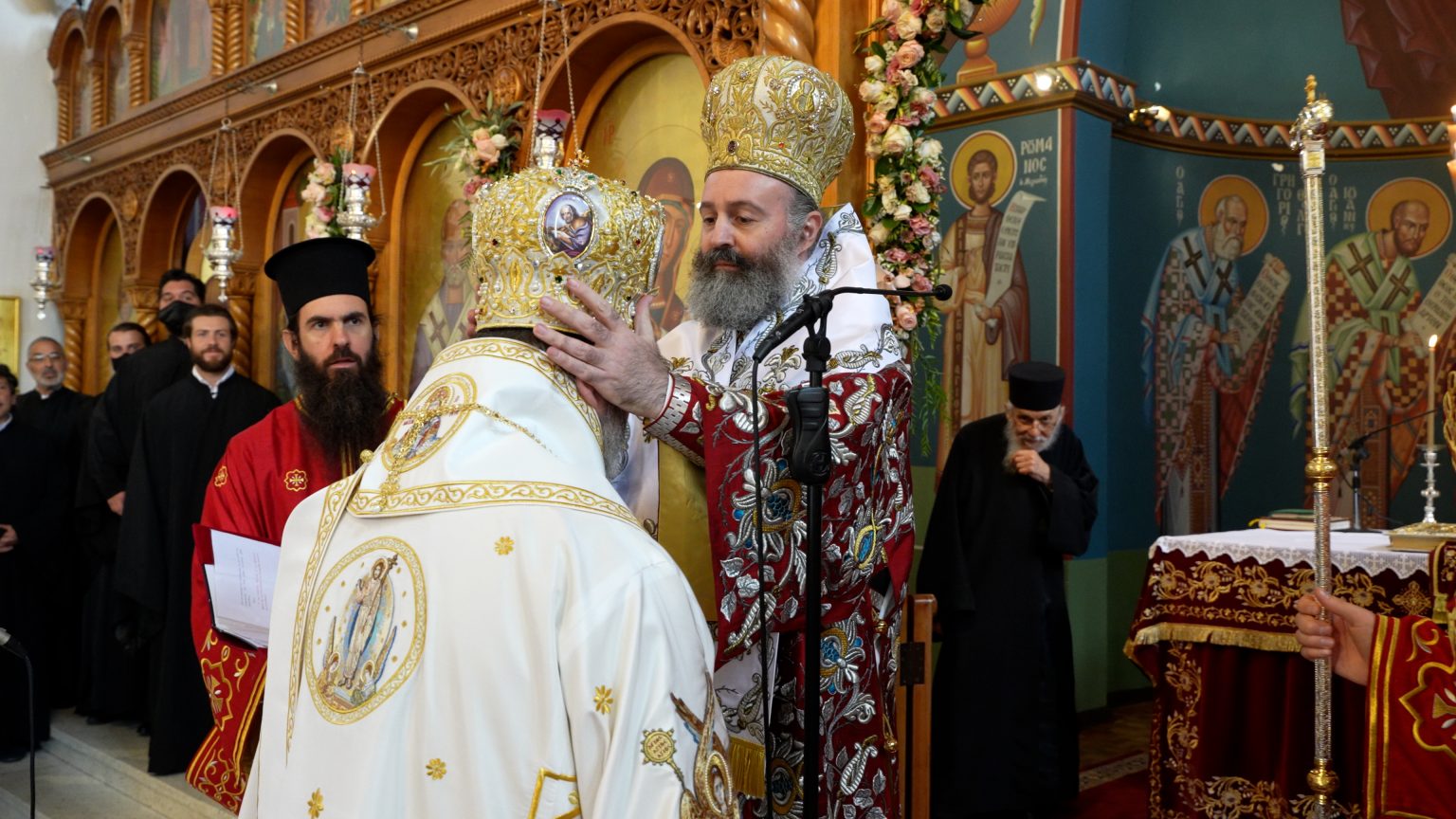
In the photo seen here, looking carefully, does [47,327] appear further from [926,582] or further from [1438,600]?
[1438,600]

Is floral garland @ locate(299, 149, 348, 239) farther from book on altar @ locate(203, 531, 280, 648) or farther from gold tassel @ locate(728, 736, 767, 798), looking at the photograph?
gold tassel @ locate(728, 736, 767, 798)

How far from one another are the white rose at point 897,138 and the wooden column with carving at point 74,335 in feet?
30.6

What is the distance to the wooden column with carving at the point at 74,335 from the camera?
1096cm

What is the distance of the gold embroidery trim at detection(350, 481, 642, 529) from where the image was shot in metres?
1.59

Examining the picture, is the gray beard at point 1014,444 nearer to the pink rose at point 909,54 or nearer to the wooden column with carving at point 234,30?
the pink rose at point 909,54

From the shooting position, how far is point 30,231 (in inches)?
443

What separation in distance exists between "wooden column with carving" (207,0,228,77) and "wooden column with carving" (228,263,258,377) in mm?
1505

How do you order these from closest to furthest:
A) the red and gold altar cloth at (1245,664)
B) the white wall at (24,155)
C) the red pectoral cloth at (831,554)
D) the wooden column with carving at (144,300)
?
1. the red pectoral cloth at (831,554)
2. the red and gold altar cloth at (1245,664)
3. the wooden column with carving at (144,300)
4. the white wall at (24,155)

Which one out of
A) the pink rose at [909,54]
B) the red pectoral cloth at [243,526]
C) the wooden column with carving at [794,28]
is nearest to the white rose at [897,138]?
the pink rose at [909,54]

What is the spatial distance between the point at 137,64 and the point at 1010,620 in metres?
8.51

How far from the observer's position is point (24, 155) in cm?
1127

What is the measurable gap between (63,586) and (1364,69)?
8428 mm

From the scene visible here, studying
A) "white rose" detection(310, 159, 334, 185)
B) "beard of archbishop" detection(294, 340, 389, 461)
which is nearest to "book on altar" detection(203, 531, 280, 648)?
"beard of archbishop" detection(294, 340, 389, 461)

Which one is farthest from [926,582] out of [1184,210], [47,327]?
[47,327]
